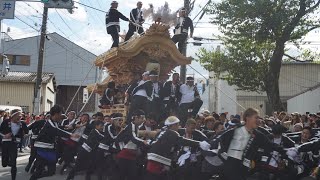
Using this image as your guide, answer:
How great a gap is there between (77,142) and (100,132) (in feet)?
7.35

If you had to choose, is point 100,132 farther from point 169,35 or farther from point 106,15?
point 106,15

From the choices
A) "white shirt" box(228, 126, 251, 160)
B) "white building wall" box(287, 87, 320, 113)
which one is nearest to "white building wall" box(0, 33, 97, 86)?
"white building wall" box(287, 87, 320, 113)

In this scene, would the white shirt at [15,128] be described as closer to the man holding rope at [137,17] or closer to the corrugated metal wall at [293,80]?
the man holding rope at [137,17]

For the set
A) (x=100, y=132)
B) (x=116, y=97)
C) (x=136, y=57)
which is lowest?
(x=100, y=132)

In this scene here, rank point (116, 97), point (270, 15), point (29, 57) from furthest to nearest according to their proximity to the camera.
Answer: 1. point (29, 57)
2. point (270, 15)
3. point (116, 97)

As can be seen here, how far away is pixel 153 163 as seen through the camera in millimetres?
8430

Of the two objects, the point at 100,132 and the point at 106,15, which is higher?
the point at 106,15

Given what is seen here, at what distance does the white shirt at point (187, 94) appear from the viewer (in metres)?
12.6

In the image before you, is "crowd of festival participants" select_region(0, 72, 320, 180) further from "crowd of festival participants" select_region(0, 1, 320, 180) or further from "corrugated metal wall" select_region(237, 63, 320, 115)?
"corrugated metal wall" select_region(237, 63, 320, 115)

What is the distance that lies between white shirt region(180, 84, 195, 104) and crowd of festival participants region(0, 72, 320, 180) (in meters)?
0.03

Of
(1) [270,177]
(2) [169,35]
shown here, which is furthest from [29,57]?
(1) [270,177]

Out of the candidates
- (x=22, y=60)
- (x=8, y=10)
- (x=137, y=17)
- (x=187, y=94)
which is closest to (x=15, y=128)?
(x=187, y=94)

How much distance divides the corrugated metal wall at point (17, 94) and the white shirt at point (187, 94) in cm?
2838

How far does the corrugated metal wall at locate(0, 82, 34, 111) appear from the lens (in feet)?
127
